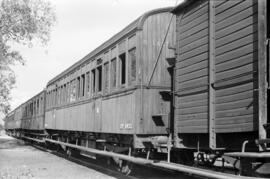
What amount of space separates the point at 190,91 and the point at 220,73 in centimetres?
87

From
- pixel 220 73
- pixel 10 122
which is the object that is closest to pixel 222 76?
pixel 220 73

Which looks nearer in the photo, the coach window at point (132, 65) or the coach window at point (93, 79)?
the coach window at point (132, 65)

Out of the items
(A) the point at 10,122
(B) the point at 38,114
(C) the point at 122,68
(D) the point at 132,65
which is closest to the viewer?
(D) the point at 132,65

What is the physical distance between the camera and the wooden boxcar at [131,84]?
8680mm

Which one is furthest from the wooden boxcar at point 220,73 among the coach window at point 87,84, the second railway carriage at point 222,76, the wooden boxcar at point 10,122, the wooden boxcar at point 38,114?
the wooden boxcar at point 10,122

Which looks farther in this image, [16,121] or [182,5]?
[16,121]

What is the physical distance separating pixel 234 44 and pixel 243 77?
0.56 metres

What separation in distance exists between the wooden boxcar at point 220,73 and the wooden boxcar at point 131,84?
143 centimetres

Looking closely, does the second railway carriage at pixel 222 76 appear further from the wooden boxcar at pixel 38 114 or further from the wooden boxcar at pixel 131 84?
the wooden boxcar at pixel 38 114

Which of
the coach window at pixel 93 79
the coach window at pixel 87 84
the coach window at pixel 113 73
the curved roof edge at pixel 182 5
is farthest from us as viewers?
the coach window at pixel 87 84

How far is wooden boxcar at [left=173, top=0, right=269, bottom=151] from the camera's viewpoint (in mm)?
5422

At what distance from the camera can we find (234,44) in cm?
594

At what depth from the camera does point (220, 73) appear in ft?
20.4

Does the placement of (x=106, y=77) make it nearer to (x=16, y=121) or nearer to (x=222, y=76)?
(x=222, y=76)
